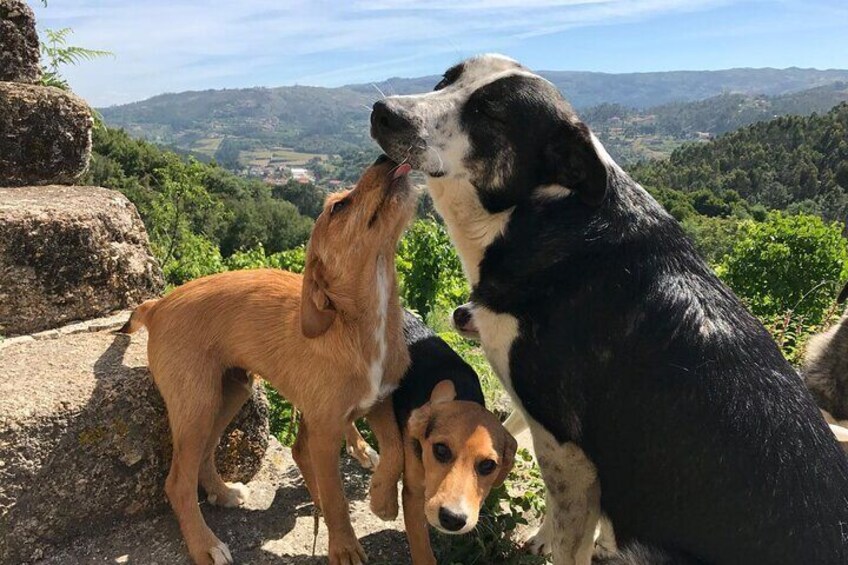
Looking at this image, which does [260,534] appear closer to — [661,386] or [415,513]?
[415,513]

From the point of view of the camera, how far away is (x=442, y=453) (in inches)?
120

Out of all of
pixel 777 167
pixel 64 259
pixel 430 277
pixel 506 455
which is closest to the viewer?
pixel 506 455

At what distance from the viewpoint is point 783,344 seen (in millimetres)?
7062

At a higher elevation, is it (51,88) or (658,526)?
(51,88)

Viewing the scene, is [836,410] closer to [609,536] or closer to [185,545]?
[609,536]

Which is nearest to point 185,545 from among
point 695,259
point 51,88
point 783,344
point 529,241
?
point 529,241

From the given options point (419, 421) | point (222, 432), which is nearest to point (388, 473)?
point (419, 421)

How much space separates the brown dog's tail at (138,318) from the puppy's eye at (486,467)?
2.10 m

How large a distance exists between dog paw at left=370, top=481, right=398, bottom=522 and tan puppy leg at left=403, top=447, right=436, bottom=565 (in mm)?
75

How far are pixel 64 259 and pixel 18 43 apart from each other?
2205 millimetres

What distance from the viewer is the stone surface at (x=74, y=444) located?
329 centimetres

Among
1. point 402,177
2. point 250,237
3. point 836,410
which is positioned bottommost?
point 250,237

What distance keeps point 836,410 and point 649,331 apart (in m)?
2.73

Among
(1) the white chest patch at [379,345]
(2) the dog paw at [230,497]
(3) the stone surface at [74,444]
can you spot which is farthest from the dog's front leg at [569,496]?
(3) the stone surface at [74,444]
